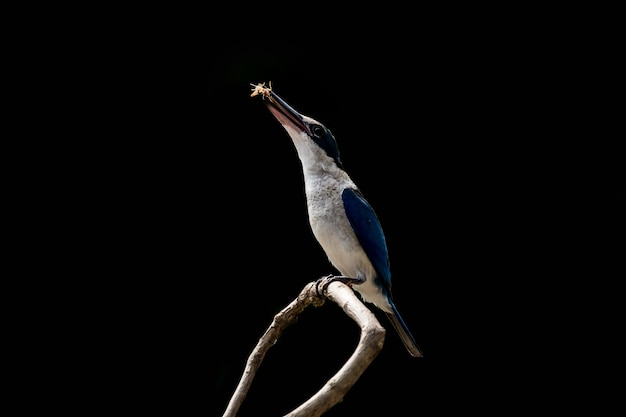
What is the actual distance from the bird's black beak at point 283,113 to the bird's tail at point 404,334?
1.74ft

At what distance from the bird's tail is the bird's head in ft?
1.42

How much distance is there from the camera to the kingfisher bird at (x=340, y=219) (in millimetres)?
1886

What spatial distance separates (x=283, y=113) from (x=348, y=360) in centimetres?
87

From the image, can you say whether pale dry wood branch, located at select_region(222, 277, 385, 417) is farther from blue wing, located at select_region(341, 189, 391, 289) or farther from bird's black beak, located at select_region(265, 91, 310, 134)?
bird's black beak, located at select_region(265, 91, 310, 134)

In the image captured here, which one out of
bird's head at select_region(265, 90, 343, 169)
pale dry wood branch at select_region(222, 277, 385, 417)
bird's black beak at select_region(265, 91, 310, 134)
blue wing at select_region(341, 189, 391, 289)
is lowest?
pale dry wood branch at select_region(222, 277, 385, 417)

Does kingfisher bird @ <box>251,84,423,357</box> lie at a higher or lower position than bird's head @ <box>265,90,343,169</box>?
lower

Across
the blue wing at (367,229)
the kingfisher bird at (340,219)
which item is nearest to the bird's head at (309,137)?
the kingfisher bird at (340,219)

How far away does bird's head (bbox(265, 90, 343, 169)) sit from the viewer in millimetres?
1928

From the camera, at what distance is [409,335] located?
6.15ft

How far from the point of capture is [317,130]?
1.95m

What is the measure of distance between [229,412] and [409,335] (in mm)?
577

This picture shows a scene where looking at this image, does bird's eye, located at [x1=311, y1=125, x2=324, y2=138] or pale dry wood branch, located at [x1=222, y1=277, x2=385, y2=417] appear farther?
bird's eye, located at [x1=311, y1=125, x2=324, y2=138]

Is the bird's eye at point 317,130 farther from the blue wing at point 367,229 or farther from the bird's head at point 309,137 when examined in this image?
the blue wing at point 367,229

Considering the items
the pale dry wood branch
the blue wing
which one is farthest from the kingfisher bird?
the pale dry wood branch
